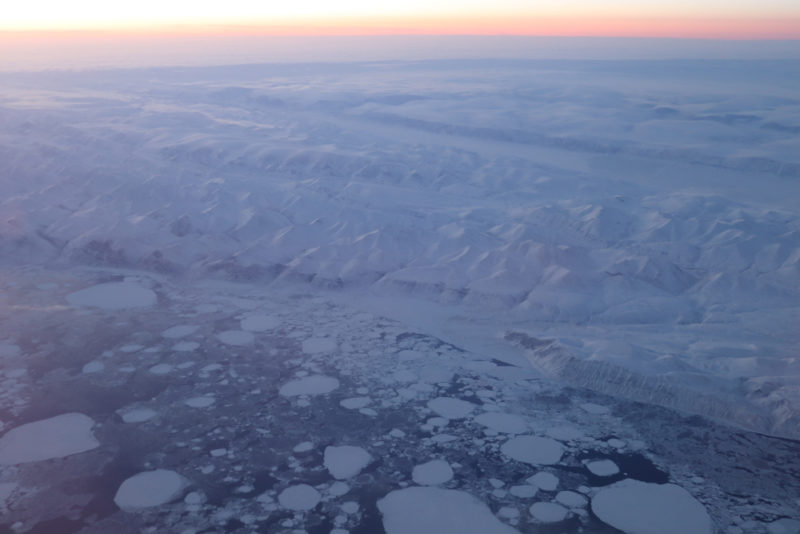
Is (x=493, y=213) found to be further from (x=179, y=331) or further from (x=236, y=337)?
(x=179, y=331)

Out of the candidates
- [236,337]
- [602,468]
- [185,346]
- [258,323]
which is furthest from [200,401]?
[602,468]

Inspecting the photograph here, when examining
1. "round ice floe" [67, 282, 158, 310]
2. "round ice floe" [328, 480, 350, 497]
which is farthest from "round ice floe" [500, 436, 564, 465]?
"round ice floe" [67, 282, 158, 310]

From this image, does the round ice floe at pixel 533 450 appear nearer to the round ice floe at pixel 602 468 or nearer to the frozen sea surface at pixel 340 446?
the frozen sea surface at pixel 340 446

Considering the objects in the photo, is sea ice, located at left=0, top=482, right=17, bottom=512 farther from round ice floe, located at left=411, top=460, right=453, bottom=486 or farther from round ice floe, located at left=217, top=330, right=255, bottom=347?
round ice floe, located at left=411, top=460, right=453, bottom=486

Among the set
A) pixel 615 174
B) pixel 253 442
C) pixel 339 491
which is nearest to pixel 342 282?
pixel 253 442

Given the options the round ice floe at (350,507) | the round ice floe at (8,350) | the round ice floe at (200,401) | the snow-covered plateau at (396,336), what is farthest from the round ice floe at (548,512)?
the round ice floe at (8,350)
